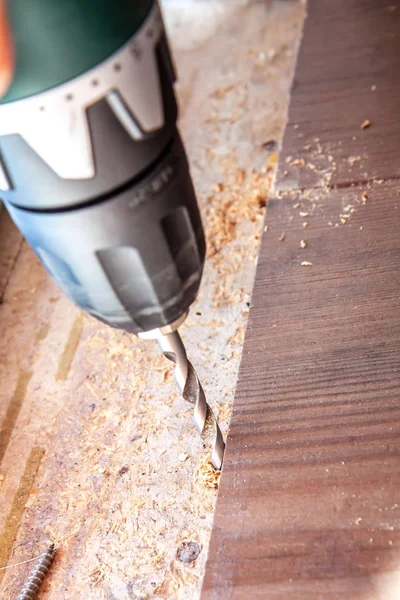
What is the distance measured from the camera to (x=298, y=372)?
0.79m

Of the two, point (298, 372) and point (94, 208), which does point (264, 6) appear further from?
point (94, 208)

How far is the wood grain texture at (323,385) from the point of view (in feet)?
2.07

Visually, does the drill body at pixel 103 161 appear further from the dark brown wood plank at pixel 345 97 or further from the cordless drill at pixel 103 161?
the dark brown wood plank at pixel 345 97

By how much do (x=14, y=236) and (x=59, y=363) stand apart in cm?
55

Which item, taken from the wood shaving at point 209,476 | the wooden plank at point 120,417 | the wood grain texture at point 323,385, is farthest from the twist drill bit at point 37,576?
the wood grain texture at point 323,385

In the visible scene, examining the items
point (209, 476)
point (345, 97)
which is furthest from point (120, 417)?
point (345, 97)

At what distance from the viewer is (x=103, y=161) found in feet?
1.61

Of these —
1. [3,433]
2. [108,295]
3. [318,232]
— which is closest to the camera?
[108,295]

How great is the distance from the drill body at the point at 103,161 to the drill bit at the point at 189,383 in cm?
7

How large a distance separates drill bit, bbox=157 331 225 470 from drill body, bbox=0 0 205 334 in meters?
0.07

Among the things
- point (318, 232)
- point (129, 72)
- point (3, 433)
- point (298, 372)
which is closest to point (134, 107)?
→ point (129, 72)

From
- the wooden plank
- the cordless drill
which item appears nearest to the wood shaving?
the wooden plank

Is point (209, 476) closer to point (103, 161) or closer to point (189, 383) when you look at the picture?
point (189, 383)

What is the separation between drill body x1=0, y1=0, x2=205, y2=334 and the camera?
45 cm
